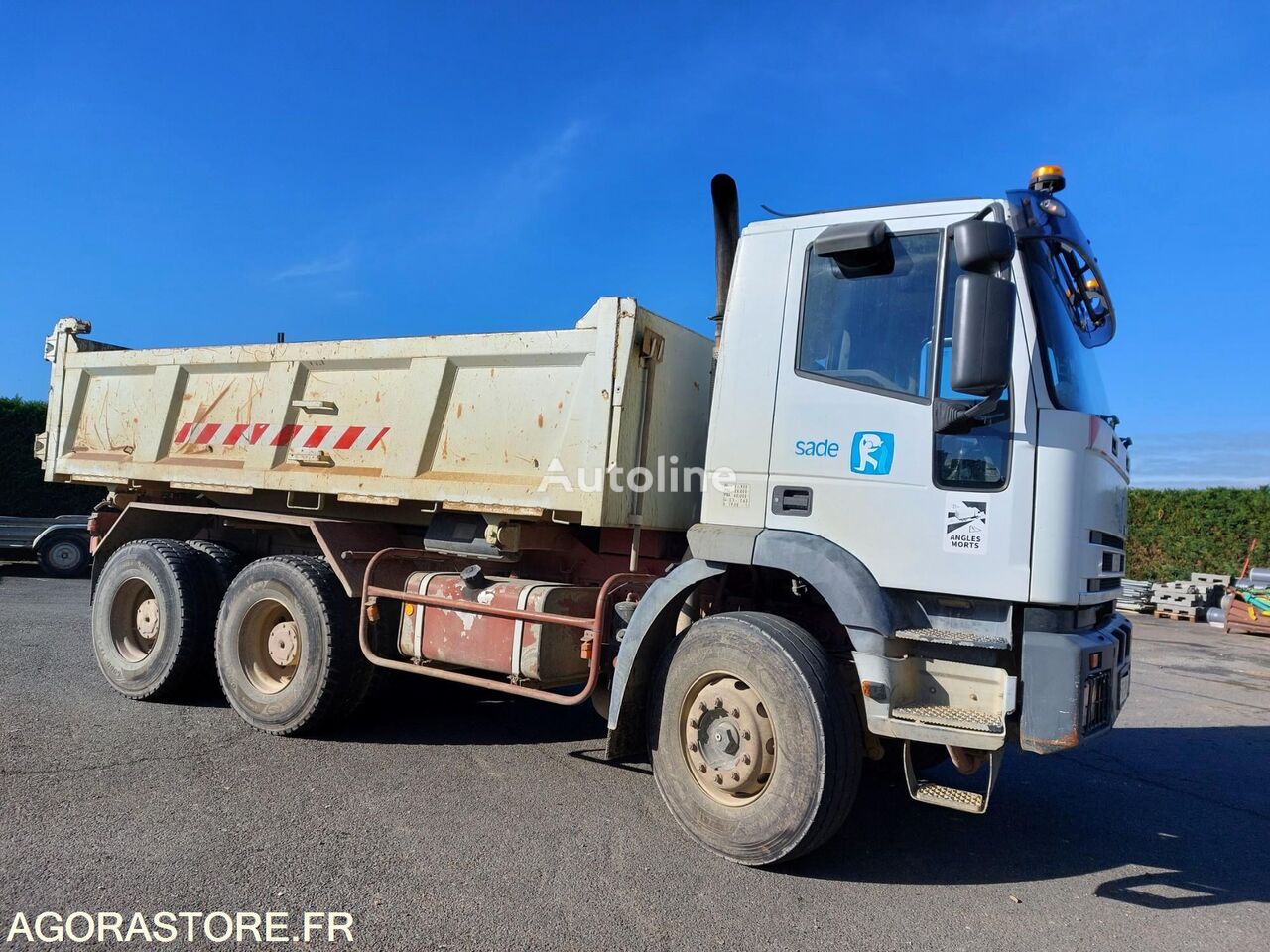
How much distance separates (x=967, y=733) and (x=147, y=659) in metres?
5.67

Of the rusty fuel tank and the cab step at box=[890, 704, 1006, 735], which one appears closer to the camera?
the cab step at box=[890, 704, 1006, 735]

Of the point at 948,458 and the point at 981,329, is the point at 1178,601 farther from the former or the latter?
the point at 981,329

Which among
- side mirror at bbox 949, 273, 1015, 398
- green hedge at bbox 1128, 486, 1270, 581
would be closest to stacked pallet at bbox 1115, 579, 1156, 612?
green hedge at bbox 1128, 486, 1270, 581

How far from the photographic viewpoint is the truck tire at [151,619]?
6125 millimetres

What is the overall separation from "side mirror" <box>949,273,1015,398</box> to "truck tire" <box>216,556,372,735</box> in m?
3.98

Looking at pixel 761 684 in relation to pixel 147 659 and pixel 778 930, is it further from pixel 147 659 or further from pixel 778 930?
pixel 147 659

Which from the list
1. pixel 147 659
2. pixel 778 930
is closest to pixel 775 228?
pixel 778 930

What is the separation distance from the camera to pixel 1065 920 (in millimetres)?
3551

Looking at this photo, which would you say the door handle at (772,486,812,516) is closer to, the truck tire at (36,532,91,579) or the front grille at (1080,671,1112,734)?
the front grille at (1080,671,1112,734)

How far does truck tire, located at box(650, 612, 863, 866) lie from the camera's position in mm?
3631

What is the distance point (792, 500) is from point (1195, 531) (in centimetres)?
1968

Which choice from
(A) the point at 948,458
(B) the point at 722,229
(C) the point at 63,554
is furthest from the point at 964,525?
(C) the point at 63,554

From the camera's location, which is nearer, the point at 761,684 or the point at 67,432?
the point at 761,684

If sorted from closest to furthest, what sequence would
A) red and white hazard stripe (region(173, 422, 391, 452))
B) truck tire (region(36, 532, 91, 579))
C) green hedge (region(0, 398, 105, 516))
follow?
red and white hazard stripe (region(173, 422, 391, 452))
truck tire (region(36, 532, 91, 579))
green hedge (region(0, 398, 105, 516))
